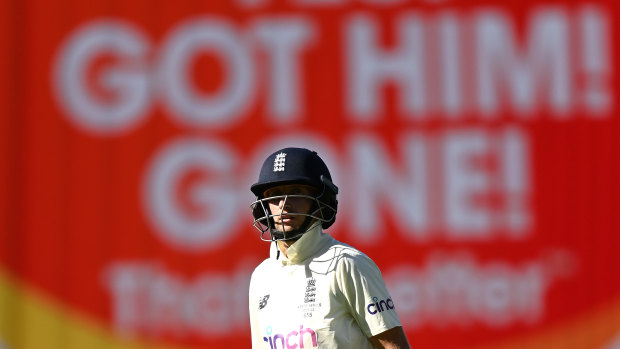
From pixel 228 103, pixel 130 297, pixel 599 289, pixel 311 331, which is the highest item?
pixel 228 103

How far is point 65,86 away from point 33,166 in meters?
0.60

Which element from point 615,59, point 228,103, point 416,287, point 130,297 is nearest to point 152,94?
point 228,103

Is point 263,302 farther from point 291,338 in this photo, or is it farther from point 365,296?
point 365,296

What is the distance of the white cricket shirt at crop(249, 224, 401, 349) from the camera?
259 centimetres

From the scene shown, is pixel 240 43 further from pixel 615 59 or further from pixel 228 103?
pixel 615 59

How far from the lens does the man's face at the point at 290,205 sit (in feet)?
9.03

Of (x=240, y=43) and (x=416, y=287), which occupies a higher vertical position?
(x=240, y=43)

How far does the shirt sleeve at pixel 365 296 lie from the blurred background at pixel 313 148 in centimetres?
342

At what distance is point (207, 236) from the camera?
6.25 metres

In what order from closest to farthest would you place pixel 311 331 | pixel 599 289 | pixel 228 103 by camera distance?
pixel 311 331, pixel 599 289, pixel 228 103

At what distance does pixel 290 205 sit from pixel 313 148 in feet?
11.4

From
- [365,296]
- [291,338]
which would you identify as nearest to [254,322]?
[291,338]

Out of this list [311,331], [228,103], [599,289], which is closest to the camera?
[311,331]

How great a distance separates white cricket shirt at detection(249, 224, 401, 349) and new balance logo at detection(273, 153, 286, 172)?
0.21 metres
